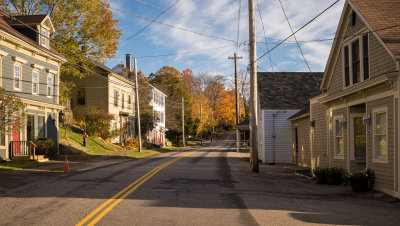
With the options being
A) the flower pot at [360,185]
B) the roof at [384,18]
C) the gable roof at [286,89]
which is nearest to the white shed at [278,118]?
the gable roof at [286,89]

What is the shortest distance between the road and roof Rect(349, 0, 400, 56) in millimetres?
4806

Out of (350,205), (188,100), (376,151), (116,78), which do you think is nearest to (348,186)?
(376,151)

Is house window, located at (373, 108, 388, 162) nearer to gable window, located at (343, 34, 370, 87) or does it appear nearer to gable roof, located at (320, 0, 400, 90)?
gable window, located at (343, 34, 370, 87)

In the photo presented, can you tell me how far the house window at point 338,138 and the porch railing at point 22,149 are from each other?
16.7 metres

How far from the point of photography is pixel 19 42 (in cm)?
2406

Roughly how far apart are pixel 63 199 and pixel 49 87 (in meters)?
20.7

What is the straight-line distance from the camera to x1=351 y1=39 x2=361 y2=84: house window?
15.1 metres

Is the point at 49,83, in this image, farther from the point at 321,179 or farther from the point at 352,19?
the point at 352,19

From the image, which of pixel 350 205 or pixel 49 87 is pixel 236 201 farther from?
pixel 49 87

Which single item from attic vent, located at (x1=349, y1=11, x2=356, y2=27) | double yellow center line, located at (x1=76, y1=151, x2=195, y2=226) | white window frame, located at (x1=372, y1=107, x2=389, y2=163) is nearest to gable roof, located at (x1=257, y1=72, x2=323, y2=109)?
attic vent, located at (x1=349, y1=11, x2=356, y2=27)

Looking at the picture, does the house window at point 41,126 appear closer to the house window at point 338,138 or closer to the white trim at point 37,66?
the white trim at point 37,66

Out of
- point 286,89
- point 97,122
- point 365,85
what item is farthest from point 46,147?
point 365,85

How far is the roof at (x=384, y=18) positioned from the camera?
1252 cm

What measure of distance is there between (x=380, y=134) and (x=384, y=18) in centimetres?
400
